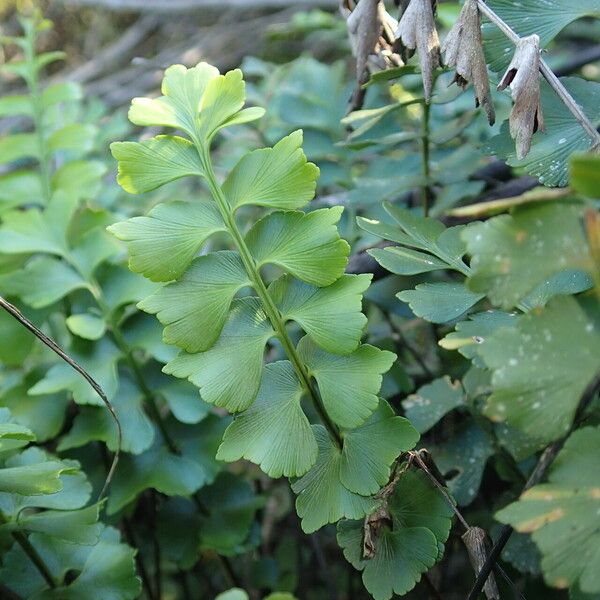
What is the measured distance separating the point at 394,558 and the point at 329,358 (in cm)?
13

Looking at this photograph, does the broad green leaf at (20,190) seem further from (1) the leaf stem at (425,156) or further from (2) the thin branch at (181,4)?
(2) the thin branch at (181,4)

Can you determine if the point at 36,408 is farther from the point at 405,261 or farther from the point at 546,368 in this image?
the point at 546,368

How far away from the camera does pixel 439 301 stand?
521 mm

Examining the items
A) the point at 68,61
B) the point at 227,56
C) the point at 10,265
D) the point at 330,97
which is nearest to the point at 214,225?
the point at 10,265

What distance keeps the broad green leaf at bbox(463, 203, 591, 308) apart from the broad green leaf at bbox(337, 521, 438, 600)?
6.9 inches

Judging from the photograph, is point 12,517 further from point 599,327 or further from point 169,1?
point 169,1

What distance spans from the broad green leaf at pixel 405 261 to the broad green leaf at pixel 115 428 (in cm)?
26

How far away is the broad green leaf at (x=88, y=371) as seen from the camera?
0.63 metres

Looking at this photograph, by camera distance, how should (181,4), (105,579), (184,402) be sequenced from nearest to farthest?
(105,579) → (184,402) → (181,4)

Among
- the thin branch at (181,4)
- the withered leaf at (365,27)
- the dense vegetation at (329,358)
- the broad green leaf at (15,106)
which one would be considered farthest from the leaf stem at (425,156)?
the thin branch at (181,4)

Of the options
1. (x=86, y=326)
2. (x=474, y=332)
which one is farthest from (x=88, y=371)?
(x=474, y=332)

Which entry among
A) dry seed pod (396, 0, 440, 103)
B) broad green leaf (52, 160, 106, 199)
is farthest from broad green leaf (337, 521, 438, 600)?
broad green leaf (52, 160, 106, 199)

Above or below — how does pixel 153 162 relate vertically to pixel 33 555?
above

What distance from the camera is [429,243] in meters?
0.56
